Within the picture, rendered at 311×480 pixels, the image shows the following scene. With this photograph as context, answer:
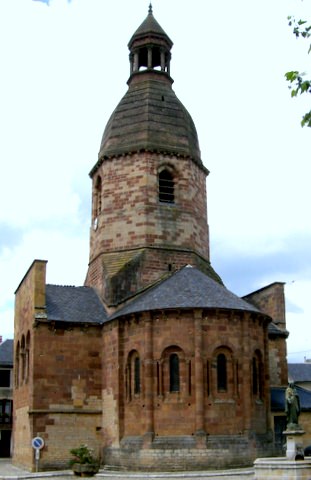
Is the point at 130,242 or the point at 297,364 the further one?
the point at 297,364

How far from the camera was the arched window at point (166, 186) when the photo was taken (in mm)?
33812

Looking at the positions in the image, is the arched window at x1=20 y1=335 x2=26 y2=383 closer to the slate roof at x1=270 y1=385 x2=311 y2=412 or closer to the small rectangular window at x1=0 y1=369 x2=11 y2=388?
the slate roof at x1=270 y1=385 x2=311 y2=412

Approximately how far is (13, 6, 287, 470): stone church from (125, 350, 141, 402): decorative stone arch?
0.14ft

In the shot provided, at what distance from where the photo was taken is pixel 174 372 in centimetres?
2648

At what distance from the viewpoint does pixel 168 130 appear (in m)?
34.8

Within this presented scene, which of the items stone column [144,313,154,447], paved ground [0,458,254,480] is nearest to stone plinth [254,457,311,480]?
paved ground [0,458,254,480]

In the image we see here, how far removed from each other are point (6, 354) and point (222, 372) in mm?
28255

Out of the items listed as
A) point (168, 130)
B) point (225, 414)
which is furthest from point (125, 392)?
point (168, 130)

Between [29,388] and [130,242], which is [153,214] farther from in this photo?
[29,388]

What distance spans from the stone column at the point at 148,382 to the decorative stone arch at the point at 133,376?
90cm

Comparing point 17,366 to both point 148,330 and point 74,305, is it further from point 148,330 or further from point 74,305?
point 148,330

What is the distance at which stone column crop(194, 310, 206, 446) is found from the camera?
992 inches

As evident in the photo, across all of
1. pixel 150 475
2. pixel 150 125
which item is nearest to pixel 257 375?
pixel 150 475

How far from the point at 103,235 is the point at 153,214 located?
2.80 m
